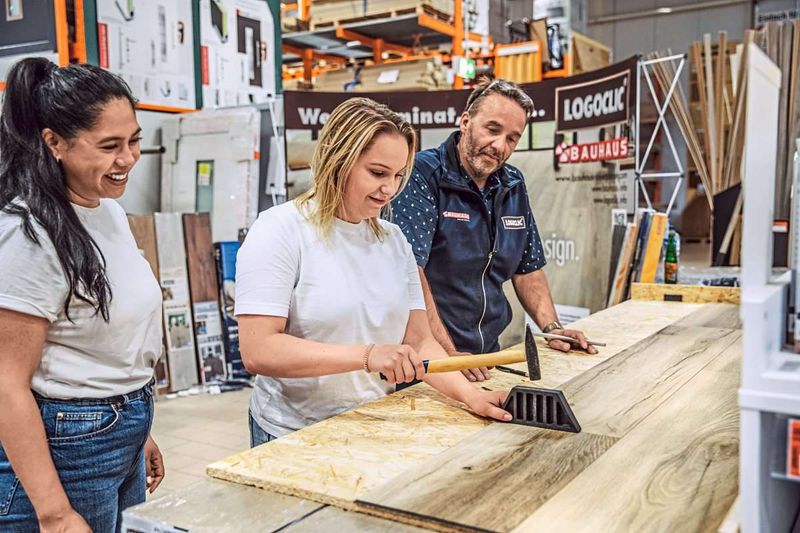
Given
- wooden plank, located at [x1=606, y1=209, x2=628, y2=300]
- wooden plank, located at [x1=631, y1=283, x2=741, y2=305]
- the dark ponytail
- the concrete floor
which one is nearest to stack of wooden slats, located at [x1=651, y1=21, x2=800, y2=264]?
wooden plank, located at [x1=606, y1=209, x2=628, y2=300]

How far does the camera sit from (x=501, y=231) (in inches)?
112

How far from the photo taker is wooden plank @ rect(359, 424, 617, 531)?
4.01 feet

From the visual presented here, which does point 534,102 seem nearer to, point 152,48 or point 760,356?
point 152,48

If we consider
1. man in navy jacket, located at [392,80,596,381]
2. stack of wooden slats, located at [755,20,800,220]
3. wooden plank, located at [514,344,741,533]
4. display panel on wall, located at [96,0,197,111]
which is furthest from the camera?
display panel on wall, located at [96,0,197,111]

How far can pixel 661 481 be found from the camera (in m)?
1.36

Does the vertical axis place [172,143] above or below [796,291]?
above

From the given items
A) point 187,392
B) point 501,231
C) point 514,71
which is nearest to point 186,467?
point 187,392

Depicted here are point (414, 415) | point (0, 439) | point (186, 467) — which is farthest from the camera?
point (186, 467)

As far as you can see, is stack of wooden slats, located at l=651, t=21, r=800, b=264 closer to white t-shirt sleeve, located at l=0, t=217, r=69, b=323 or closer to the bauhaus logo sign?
the bauhaus logo sign

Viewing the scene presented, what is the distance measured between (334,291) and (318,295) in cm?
4

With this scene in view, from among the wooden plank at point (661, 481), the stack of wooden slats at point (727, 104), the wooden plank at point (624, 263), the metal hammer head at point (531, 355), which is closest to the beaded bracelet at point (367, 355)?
the metal hammer head at point (531, 355)

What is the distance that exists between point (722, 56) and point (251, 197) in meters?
4.62

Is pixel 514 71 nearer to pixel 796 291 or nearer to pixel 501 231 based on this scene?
pixel 501 231

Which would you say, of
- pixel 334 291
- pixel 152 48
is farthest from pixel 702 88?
pixel 334 291
